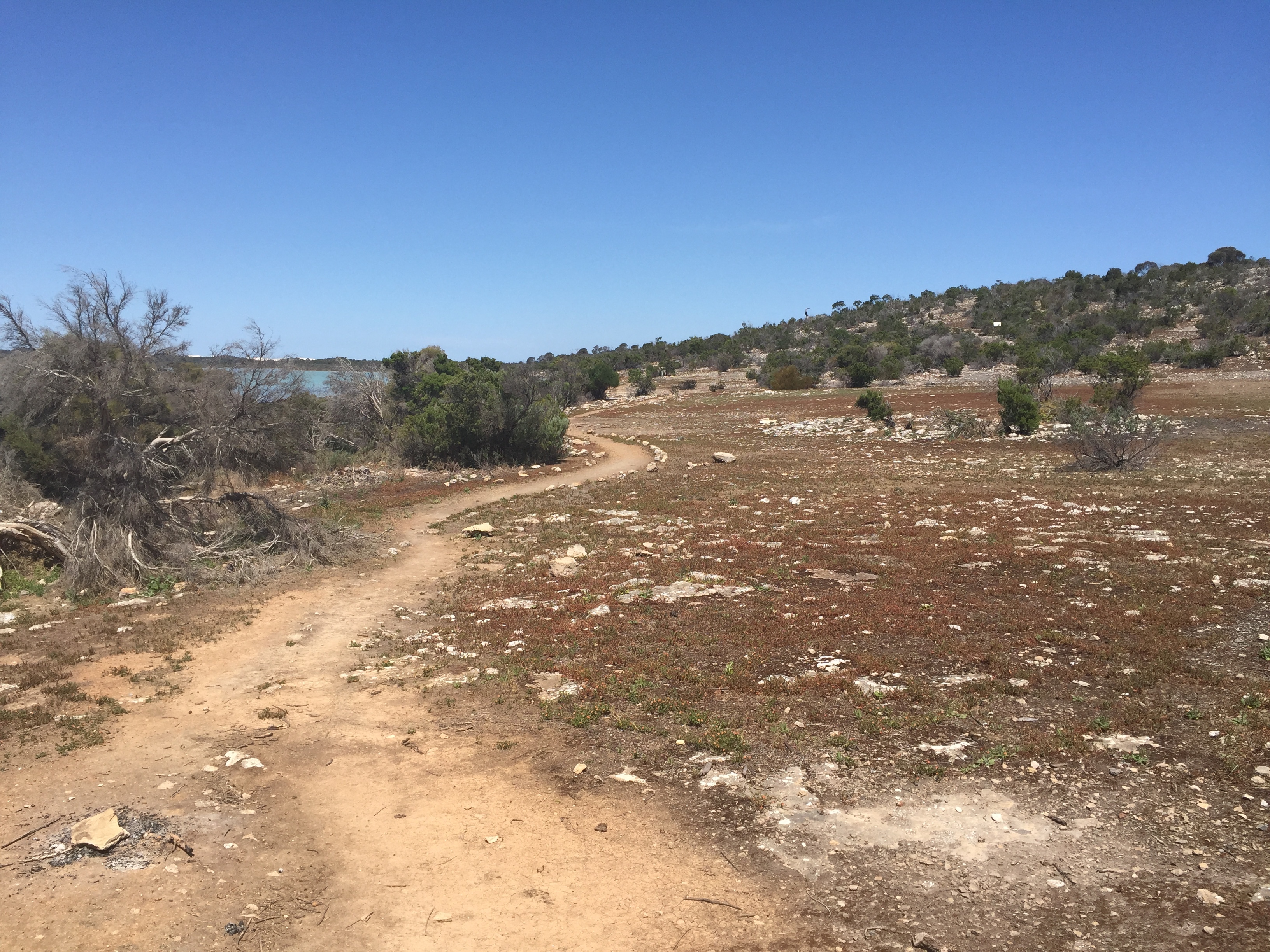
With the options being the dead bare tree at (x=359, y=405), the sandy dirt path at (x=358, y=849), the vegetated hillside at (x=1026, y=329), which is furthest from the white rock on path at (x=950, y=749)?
the vegetated hillside at (x=1026, y=329)

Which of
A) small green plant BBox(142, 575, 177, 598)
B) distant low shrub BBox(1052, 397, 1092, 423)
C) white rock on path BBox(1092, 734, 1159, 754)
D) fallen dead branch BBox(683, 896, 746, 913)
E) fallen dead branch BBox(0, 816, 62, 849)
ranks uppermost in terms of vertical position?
distant low shrub BBox(1052, 397, 1092, 423)

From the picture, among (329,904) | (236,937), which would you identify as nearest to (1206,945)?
(329,904)

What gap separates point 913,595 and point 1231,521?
7.26 m

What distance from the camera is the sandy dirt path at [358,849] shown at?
187 inches

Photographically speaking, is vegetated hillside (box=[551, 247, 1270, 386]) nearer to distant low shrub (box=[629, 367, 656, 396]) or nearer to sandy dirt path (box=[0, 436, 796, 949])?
distant low shrub (box=[629, 367, 656, 396])

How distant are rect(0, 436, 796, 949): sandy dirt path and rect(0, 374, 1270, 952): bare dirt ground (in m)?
0.03

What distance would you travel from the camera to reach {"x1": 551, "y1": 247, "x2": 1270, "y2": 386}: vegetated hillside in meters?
55.4

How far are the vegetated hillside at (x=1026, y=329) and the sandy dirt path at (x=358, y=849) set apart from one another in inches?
1657

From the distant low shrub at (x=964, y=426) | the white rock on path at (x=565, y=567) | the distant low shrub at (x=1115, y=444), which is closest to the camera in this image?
the white rock on path at (x=565, y=567)

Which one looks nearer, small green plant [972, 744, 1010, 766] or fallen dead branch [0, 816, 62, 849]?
fallen dead branch [0, 816, 62, 849]

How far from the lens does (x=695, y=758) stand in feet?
22.2

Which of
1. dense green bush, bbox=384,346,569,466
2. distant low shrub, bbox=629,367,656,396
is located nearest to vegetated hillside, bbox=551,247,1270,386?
distant low shrub, bbox=629,367,656,396

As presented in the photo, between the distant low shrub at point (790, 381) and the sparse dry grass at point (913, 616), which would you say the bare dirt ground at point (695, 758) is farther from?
the distant low shrub at point (790, 381)

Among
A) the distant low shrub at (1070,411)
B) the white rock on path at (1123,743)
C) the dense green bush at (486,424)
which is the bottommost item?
the white rock on path at (1123,743)
